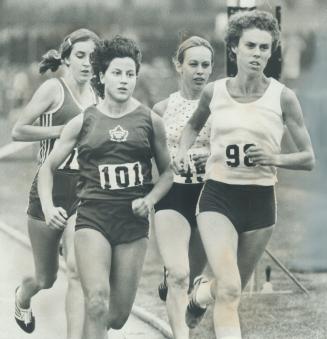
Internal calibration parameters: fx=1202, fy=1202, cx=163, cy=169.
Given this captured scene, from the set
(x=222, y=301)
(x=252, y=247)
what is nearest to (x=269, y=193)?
(x=252, y=247)

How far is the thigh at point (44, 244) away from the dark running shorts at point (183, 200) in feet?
1.89

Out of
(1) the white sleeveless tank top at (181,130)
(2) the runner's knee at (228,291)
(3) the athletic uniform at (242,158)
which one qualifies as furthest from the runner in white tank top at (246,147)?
(1) the white sleeveless tank top at (181,130)

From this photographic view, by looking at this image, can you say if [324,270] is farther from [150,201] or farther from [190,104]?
[150,201]

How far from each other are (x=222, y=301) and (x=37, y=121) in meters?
1.51

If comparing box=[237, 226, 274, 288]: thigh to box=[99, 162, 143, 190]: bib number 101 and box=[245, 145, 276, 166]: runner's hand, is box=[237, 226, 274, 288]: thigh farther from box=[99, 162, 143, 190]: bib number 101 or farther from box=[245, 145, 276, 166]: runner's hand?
box=[99, 162, 143, 190]: bib number 101

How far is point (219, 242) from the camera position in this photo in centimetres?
542

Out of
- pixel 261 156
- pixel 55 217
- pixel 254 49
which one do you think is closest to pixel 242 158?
pixel 261 156

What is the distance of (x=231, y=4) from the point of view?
6.35m

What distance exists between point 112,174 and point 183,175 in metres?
0.80

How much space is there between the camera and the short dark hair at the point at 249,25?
5656 mm

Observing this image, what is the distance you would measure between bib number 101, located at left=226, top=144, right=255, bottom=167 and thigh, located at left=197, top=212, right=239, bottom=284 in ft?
0.84

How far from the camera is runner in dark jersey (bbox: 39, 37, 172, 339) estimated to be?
5.30 metres

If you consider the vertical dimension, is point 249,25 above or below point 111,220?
above

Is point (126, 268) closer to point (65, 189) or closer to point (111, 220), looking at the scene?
point (111, 220)
